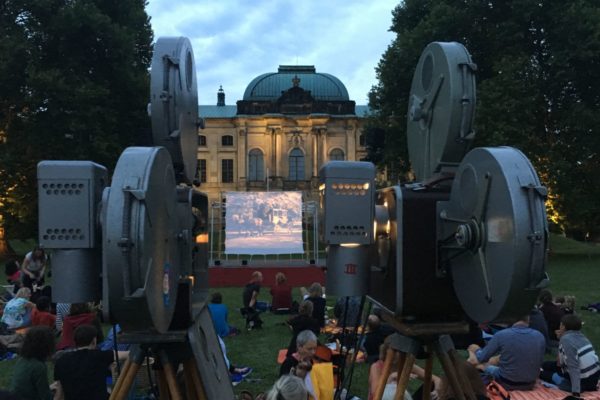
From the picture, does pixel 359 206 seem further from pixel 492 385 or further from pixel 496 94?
pixel 496 94

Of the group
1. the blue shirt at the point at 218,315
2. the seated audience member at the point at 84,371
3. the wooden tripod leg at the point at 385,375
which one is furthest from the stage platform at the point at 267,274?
the wooden tripod leg at the point at 385,375

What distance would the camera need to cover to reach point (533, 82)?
24656 mm

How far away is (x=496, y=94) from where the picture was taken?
23.0m

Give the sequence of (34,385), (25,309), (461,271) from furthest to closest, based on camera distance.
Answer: (25,309) → (34,385) → (461,271)

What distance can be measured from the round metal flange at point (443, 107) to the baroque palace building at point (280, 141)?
49289 millimetres

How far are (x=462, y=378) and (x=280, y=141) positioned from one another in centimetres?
5258

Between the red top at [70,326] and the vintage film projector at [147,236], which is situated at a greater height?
the vintage film projector at [147,236]

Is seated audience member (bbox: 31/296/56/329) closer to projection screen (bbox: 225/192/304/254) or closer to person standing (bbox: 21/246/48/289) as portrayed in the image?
person standing (bbox: 21/246/48/289)

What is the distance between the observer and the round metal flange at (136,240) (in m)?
3.26

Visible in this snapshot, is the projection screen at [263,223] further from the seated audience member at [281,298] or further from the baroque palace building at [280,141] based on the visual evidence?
the baroque palace building at [280,141]

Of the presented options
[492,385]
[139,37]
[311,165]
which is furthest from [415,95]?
[311,165]

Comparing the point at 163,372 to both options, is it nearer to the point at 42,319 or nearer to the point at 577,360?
the point at 577,360

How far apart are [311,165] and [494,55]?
31.8m

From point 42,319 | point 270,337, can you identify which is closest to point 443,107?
point 270,337
